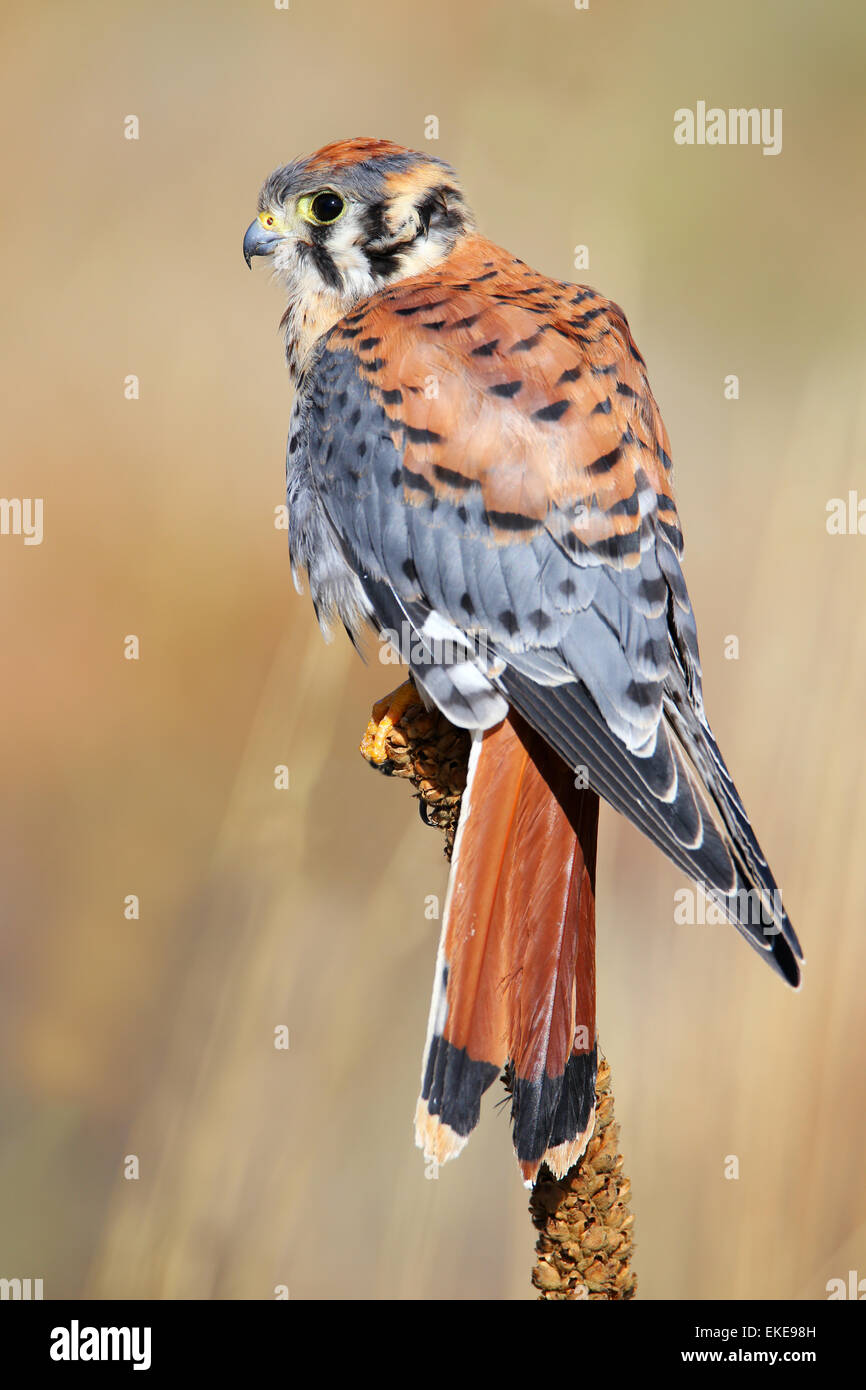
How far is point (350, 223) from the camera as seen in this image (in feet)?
8.03

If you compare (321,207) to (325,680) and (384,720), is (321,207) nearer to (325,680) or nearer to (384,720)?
(325,680)

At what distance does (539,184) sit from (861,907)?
207 cm

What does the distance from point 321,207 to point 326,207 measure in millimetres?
10

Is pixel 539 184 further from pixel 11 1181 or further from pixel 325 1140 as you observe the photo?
pixel 11 1181

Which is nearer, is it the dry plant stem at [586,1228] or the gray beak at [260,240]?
the dry plant stem at [586,1228]

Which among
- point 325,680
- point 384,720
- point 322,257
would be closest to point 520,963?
point 384,720

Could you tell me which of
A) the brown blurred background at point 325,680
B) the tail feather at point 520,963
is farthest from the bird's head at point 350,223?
the tail feather at point 520,963

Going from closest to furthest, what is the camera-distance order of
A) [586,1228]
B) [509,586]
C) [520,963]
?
[586,1228] → [520,963] → [509,586]

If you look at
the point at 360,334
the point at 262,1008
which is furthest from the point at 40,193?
the point at 262,1008

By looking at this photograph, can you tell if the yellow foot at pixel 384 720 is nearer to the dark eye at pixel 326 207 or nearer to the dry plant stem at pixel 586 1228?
the dry plant stem at pixel 586 1228

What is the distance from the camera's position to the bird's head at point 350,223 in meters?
2.42

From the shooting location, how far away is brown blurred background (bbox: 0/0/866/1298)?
2326 millimetres

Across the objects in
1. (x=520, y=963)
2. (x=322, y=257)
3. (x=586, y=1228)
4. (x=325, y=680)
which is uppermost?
(x=322, y=257)

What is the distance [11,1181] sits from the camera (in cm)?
264
